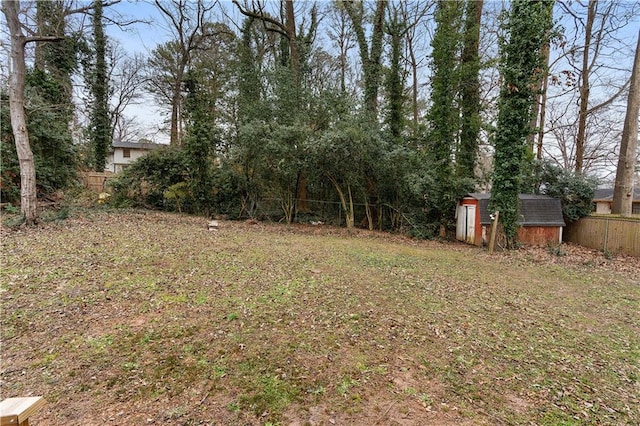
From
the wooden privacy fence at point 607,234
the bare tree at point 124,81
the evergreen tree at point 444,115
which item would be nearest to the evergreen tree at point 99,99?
the bare tree at point 124,81

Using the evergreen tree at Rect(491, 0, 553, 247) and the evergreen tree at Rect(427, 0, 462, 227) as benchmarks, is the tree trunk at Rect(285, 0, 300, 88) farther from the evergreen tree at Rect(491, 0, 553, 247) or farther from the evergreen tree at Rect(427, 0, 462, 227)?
the evergreen tree at Rect(491, 0, 553, 247)

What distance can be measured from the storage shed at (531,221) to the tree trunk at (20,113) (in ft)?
41.8

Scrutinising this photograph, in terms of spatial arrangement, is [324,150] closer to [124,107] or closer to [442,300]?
[442,300]

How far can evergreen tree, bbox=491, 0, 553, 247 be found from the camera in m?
9.08

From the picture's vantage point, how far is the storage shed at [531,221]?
10625 mm

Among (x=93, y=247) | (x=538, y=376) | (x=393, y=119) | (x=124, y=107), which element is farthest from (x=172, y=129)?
(x=538, y=376)

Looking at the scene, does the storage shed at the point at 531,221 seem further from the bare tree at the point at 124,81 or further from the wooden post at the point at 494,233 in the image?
the bare tree at the point at 124,81

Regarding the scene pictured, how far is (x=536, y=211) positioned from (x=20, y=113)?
15.1 meters

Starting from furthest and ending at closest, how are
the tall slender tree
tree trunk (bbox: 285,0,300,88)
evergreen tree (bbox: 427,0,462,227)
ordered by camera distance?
the tall slender tree → tree trunk (bbox: 285,0,300,88) → evergreen tree (bbox: 427,0,462,227)

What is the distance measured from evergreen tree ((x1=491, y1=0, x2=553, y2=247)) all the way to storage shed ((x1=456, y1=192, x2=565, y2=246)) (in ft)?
2.17

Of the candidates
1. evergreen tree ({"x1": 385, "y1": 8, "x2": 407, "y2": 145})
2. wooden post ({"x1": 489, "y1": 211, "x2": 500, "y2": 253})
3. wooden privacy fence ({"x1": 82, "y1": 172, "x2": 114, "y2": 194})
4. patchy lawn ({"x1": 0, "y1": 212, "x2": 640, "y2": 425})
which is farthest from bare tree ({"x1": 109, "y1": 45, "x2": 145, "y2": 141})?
wooden post ({"x1": 489, "y1": 211, "x2": 500, "y2": 253})

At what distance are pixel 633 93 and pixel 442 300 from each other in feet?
41.1

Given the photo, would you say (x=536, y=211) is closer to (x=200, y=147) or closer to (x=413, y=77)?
(x=413, y=77)

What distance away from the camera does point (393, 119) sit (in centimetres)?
1348
